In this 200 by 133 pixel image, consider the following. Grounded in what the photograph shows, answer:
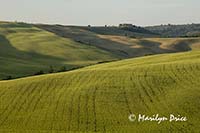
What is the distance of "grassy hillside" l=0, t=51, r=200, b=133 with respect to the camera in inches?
1715

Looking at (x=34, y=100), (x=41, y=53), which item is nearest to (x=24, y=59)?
(x=41, y=53)

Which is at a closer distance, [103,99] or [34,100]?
[103,99]

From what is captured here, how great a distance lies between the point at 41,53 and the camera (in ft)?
468

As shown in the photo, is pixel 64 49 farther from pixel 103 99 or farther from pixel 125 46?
pixel 103 99

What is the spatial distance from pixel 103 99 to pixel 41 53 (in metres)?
93.0

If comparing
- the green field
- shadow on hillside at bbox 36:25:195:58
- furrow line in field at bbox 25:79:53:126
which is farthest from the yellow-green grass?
furrow line in field at bbox 25:79:53:126

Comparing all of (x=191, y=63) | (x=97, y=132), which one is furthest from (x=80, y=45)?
(x=97, y=132)

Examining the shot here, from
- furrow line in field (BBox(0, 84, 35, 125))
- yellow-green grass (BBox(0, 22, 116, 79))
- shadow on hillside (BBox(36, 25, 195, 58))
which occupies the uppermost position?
furrow line in field (BBox(0, 84, 35, 125))

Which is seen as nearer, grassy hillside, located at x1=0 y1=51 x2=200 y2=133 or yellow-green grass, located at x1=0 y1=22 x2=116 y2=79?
grassy hillside, located at x1=0 y1=51 x2=200 y2=133

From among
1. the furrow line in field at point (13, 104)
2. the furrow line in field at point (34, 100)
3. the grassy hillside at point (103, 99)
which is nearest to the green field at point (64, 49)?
the grassy hillside at point (103, 99)

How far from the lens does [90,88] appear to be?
55344mm

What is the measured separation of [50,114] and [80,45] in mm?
117302

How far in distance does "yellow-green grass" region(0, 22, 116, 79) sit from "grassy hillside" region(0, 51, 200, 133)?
42.2m

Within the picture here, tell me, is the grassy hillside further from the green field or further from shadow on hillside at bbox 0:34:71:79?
shadow on hillside at bbox 0:34:71:79
